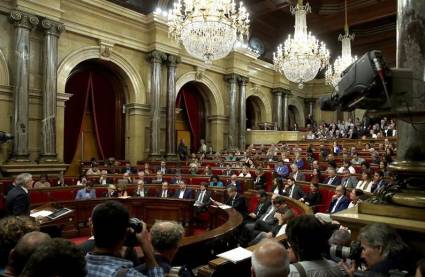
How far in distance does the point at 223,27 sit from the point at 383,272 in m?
6.31

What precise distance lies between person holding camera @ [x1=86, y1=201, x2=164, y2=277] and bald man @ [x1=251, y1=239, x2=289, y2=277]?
49 cm

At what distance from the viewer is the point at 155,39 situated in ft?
39.8

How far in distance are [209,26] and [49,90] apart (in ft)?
17.1

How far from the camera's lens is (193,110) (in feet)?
51.1

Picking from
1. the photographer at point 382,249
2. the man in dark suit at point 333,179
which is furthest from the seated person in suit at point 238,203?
the photographer at point 382,249

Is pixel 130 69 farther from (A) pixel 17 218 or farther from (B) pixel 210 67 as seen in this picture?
(A) pixel 17 218

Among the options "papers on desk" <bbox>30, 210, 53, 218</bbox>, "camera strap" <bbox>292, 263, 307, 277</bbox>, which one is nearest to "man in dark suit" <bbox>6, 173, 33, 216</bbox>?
"papers on desk" <bbox>30, 210, 53, 218</bbox>

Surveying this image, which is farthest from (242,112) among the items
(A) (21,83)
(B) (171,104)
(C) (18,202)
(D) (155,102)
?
(C) (18,202)

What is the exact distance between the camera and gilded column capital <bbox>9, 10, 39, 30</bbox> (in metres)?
8.75

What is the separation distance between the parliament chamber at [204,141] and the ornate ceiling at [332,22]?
9 centimetres

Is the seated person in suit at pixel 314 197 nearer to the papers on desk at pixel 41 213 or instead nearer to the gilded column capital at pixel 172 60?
the papers on desk at pixel 41 213

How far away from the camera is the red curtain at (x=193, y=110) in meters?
15.1

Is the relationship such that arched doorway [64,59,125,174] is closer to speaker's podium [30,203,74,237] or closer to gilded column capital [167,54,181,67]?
gilded column capital [167,54,181,67]

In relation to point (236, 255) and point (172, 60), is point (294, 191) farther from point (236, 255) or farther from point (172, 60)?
point (172, 60)
